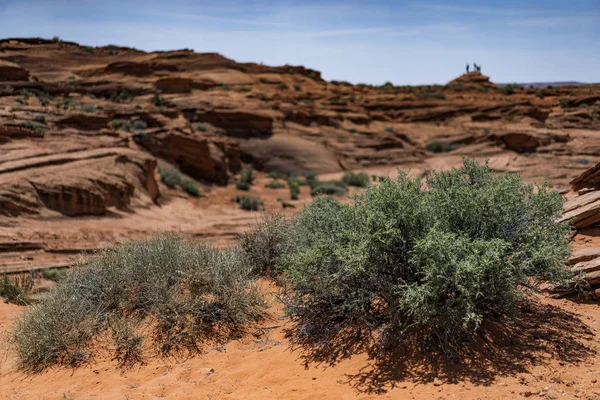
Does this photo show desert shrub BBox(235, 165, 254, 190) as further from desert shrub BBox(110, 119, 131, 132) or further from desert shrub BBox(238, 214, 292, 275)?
desert shrub BBox(238, 214, 292, 275)

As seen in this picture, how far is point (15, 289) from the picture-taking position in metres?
8.86

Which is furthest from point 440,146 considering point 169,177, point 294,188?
point 169,177

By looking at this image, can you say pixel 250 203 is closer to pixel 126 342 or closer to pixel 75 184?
pixel 75 184

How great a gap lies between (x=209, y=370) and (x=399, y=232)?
257cm

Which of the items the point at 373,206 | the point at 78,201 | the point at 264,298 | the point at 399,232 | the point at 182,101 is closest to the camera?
the point at 399,232

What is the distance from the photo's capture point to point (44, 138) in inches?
661

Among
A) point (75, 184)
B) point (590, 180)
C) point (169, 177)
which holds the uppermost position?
point (590, 180)

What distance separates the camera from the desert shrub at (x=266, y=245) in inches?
308

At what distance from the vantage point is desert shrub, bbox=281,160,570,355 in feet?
14.1

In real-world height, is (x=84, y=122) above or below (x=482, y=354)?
above

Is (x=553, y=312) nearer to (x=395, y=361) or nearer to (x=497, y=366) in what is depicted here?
(x=497, y=366)

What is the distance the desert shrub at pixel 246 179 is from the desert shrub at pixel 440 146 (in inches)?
514

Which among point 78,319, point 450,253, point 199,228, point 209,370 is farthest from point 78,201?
point 450,253

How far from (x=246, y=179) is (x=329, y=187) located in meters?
4.54
